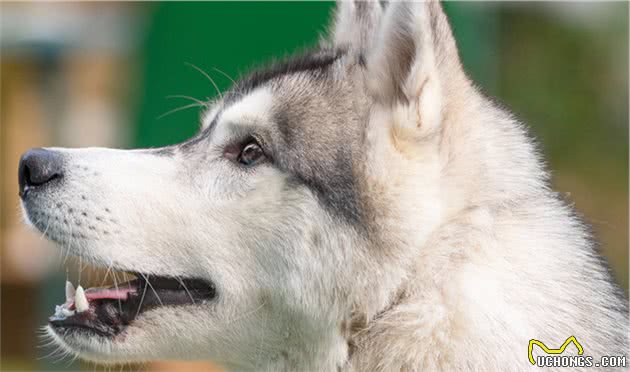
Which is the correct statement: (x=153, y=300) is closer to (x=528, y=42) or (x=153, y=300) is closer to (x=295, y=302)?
(x=295, y=302)

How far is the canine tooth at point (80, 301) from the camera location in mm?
3998

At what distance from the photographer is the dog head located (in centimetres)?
375

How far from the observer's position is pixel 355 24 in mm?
4562

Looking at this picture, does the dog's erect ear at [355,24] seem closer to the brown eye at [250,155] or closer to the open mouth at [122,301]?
the brown eye at [250,155]

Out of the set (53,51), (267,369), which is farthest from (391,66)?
(53,51)

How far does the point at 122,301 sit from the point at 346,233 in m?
0.99

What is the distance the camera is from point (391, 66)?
Result: 3.87 metres

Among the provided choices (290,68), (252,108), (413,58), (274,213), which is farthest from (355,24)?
(274,213)

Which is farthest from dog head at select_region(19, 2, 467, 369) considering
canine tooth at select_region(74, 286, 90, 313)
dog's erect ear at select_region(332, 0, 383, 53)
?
dog's erect ear at select_region(332, 0, 383, 53)

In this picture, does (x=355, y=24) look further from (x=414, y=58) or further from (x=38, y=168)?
(x=38, y=168)

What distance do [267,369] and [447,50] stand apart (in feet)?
4.72

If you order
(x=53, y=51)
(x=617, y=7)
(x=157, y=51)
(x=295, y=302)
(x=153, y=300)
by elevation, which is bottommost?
(x=617, y=7)

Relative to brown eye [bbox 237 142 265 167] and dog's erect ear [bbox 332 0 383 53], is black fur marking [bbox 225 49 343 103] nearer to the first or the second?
dog's erect ear [bbox 332 0 383 53]

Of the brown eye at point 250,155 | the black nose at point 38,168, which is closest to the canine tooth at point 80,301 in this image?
the black nose at point 38,168
